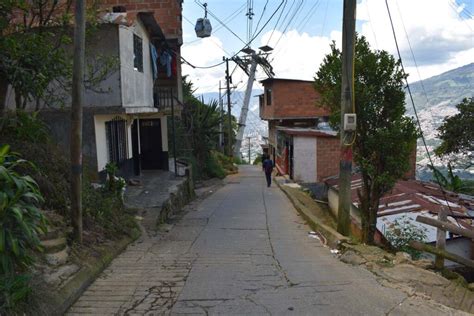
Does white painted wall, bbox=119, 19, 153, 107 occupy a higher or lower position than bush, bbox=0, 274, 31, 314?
higher

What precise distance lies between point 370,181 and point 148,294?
246 inches

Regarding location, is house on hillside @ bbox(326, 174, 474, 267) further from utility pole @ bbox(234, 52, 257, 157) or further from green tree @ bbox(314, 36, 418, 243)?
utility pole @ bbox(234, 52, 257, 157)

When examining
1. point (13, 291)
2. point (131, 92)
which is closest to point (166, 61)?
point (131, 92)

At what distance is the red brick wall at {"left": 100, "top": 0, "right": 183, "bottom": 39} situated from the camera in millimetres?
20109

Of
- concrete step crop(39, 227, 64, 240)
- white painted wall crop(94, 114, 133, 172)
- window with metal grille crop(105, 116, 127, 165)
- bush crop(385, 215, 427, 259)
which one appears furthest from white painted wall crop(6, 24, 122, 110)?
bush crop(385, 215, 427, 259)

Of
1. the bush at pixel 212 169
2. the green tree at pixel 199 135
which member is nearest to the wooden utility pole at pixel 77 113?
the green tree at pixel 199 135

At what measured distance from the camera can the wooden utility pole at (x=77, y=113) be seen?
22.7 ft

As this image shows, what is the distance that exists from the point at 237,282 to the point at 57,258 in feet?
7.74

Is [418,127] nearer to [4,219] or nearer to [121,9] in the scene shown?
[4,219]

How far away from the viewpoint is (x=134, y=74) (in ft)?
47.9

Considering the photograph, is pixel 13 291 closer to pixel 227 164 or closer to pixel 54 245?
pixel 54 245

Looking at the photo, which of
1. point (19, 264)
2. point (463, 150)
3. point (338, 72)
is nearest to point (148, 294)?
point (19, 264)

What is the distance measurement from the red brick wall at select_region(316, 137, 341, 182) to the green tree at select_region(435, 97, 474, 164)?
5086 mm

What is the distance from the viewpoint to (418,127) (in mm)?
10188
